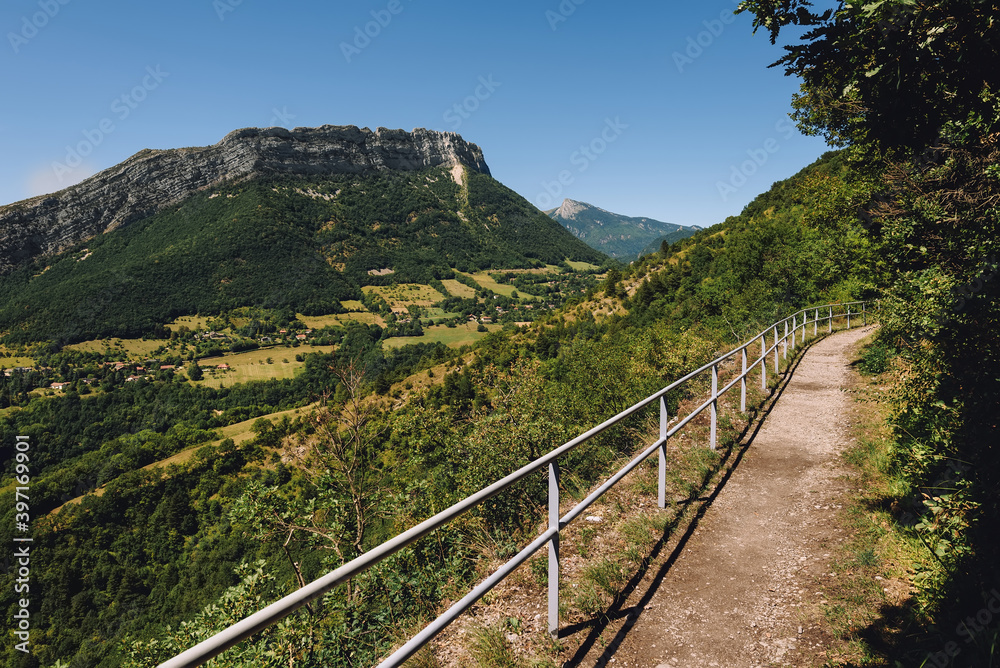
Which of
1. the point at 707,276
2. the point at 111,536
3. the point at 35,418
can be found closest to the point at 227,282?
the point at 35,418

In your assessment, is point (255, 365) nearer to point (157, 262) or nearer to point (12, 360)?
point (12, 360)

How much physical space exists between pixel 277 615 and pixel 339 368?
1045 cm

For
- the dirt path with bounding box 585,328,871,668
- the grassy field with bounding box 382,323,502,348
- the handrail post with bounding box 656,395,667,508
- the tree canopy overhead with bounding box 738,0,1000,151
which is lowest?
the grassy field with bounding box 382,323,502,348

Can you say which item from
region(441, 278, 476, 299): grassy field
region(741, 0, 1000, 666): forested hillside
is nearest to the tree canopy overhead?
region(741, 0, 1000, 666): forested hillside

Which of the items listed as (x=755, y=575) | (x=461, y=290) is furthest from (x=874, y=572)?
(x=461, y=290)

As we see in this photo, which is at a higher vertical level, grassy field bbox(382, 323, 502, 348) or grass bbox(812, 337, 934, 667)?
grass bbox(812, 337, 934, 667)

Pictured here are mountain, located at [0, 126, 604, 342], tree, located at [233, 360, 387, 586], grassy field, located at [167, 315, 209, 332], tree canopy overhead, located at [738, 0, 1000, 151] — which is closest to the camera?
tree canopy overhead, located at [738, 0, 1000, 151]

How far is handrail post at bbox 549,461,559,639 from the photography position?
8.86 feet

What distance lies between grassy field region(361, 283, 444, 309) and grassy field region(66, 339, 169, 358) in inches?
2952

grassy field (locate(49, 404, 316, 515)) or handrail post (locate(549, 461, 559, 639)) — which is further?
grassy field (locate(49, 404, 316, 515))

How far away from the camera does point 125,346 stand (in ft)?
457

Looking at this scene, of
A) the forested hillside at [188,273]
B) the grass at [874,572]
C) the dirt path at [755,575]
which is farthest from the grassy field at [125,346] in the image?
the grass at [874,572]

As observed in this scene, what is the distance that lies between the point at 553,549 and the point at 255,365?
140m

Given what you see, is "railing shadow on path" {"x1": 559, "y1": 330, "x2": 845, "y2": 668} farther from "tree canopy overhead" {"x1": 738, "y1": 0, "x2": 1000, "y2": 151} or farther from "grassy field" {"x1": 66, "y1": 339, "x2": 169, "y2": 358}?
"grassy field" {"x1": 66, "y1": 339, "x2": 169, "y2": 358}
